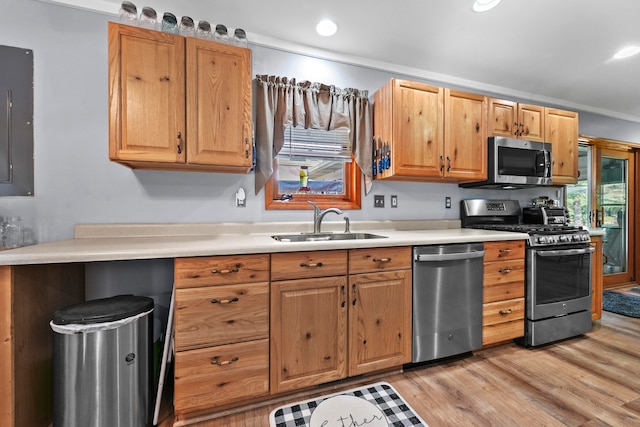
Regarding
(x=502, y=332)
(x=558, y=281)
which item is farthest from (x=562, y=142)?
(x=502, y=332)

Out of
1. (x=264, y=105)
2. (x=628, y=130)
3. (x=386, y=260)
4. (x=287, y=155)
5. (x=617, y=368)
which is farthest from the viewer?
(x=628, y=130)

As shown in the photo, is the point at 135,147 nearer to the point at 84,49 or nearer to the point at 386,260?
the point at 84,49

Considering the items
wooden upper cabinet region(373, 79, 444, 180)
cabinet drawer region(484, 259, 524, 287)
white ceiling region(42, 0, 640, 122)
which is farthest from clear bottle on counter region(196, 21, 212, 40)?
cabinet drawer region(484, 259, 524, 287)

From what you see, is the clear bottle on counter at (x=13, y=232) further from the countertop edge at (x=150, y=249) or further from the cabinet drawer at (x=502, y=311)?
the cabinet drawer at (x=502, y=311)

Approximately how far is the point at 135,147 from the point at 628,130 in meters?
5.91

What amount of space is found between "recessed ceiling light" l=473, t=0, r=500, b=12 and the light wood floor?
2433 mm

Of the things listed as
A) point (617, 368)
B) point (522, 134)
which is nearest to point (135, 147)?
point (522, 134)

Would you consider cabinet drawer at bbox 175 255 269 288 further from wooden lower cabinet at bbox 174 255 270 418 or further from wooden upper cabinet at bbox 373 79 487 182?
wooden upper cabinet at bbox 373 79 487 182

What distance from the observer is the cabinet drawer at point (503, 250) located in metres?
2.12

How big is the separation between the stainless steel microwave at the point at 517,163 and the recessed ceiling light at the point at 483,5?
1.07m

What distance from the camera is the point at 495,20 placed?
6.56ft

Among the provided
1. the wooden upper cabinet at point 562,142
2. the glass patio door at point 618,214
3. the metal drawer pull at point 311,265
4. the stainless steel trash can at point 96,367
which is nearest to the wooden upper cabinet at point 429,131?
the wooden upper cabinet at point 562,142

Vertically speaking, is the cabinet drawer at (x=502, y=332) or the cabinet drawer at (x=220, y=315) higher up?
the cabinet drawer at (x=220, y=315)

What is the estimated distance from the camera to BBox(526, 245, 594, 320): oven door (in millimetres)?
2244
